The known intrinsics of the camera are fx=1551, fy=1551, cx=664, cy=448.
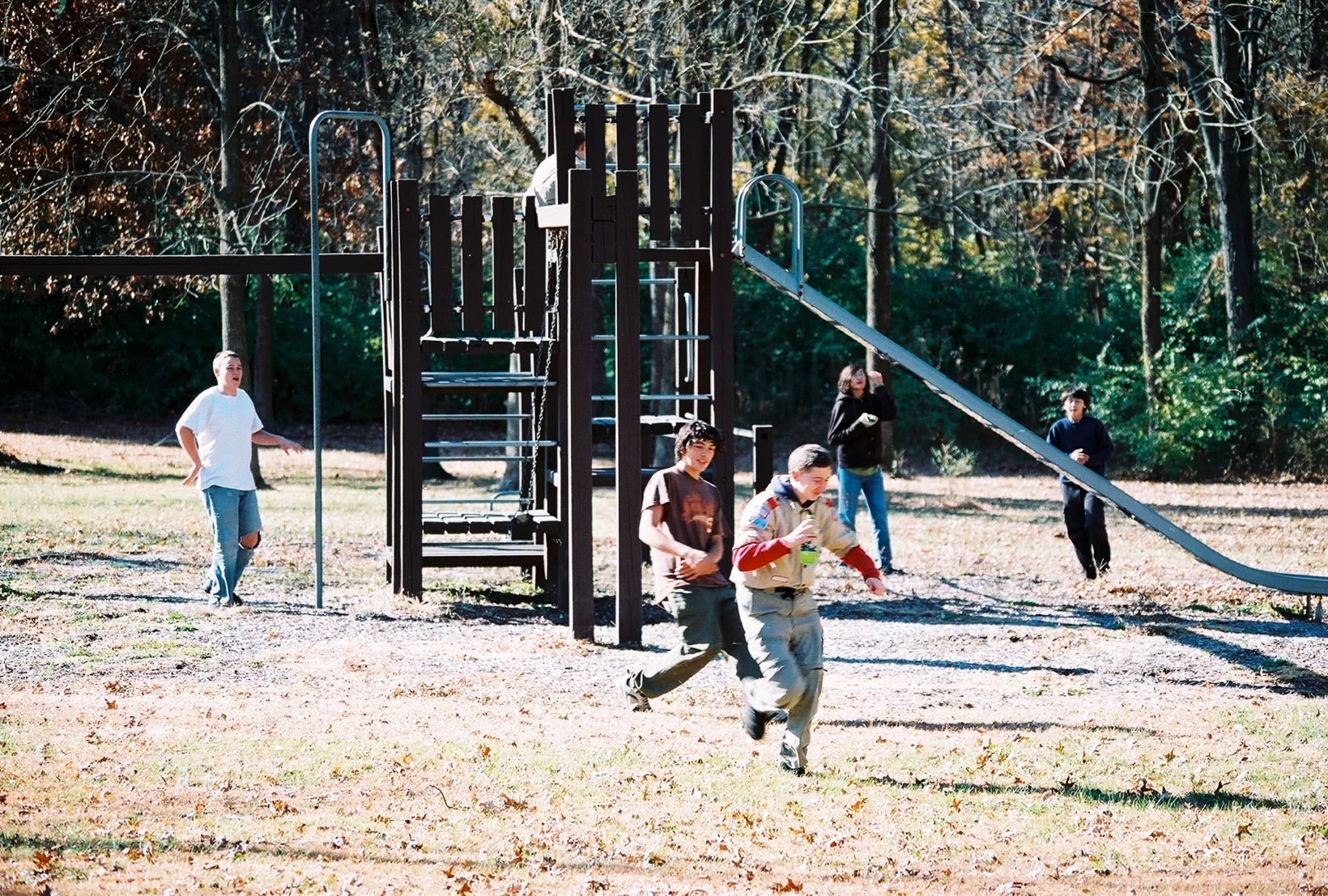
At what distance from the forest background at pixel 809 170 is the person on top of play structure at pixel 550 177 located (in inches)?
286

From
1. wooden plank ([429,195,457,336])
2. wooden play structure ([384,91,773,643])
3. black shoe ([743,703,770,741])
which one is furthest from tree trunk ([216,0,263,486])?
black shoe ([743,703,770,741])

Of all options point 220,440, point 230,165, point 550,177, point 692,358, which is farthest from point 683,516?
point 230,165

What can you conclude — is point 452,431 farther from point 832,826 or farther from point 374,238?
point 832,826

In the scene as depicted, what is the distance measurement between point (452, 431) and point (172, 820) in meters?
25.7

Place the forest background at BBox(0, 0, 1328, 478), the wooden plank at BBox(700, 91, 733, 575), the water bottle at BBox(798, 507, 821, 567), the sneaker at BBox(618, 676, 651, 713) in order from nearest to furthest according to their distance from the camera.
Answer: the water bottle at BBox(798, 507, 821, 567)
the sneaker at BBox(618, 676, 651, 713)
the wooden plank at BBox(700, 91, 733, 575)
the forest background at BBox(0, 0, 1328, 478)

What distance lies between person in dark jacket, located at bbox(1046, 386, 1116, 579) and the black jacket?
1.34 m

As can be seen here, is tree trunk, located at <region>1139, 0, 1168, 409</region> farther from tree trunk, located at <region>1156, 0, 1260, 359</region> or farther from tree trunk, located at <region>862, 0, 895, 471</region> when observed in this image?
tree trunk, located at <region>862, 0, 895, 471</region>

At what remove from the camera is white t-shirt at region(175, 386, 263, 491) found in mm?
10555

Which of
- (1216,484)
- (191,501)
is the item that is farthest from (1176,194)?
(191,501)

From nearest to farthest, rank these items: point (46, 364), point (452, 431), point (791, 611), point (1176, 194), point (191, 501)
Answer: point (791, 611), point (191, 501), point (1176, 194), point (46, 364), point (452, 431)

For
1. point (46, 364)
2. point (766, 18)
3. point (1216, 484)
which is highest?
point (766, 18)

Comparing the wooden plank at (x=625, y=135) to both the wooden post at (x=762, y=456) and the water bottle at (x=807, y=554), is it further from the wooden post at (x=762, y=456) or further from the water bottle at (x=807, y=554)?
the water bottle at (x=807, y=554)

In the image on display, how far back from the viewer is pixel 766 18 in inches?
781

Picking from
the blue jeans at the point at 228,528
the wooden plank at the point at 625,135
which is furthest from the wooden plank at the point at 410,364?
the wooden plank at the point at 625,135
